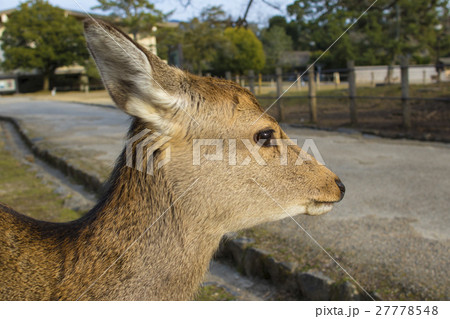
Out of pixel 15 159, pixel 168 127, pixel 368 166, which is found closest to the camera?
pixel 168 127

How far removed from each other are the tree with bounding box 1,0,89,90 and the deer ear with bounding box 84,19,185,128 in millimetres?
23553

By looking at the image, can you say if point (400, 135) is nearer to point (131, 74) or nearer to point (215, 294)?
point (215, 294)

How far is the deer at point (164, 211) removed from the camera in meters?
2.01

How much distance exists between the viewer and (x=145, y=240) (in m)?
2.08

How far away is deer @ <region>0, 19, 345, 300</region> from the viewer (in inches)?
79.3

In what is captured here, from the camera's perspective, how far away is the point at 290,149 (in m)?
2.41

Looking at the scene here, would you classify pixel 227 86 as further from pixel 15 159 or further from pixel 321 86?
pixel 321 86

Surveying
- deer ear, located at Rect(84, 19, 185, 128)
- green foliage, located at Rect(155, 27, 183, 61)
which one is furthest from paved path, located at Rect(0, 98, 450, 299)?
green foliage, located at Rect(155, 27, 183, 61)

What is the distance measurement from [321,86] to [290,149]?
31582mm

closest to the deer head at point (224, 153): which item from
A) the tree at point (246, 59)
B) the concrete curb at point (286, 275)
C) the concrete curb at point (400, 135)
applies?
the concrete curb at point (286, 275)

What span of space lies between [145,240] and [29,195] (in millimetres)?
5582

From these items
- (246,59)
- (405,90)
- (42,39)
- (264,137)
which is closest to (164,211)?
(264,137)

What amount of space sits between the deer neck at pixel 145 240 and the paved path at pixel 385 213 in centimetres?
64
